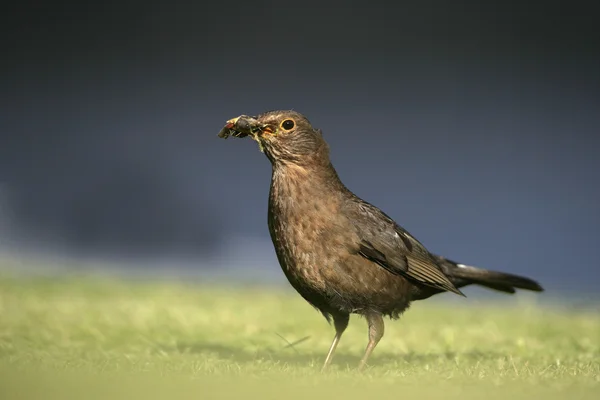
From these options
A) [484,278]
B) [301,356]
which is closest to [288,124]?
[301,356]

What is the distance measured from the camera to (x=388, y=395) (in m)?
3.65

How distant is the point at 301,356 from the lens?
531cm

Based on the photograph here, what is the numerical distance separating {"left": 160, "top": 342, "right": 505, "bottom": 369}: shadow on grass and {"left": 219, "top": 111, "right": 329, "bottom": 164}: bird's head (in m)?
1.14

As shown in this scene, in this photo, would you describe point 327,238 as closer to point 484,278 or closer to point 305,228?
point 305,228

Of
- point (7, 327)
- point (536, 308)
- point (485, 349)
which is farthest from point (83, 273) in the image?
point (485, 349)

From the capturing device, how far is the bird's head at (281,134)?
4.82 m

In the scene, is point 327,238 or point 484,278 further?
point 484,278

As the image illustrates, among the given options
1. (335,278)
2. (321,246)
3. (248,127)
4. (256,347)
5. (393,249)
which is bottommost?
(256,347)

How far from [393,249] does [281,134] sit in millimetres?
898

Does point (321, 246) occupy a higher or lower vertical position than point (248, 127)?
lower

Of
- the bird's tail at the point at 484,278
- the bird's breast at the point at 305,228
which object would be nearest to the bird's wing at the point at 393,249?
the bird's breast at the point at 305,228

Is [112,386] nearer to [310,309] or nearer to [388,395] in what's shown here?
[388,395]

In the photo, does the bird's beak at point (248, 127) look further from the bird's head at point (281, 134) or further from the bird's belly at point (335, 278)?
the bird's belly at point (335, 278)

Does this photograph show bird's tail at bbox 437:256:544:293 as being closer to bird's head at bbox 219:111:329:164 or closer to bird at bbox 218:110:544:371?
bird at bbox 218:110:544:371
